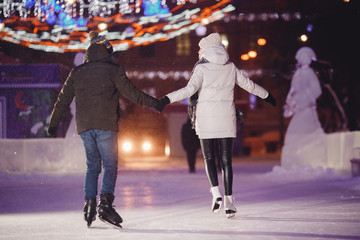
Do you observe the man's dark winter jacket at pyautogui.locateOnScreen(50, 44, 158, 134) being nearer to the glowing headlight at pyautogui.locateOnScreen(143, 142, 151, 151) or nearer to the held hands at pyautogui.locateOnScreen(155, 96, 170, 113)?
the held hands at pyautogui.locateOnScreen(155, 96, 170, 113)

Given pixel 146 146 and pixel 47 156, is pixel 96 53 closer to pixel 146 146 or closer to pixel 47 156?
pixel 47 156

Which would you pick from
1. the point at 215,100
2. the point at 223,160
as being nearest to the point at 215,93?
the point at 215,100

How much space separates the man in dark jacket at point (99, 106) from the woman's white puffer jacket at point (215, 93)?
750 millimetres

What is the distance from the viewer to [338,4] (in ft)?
70.9

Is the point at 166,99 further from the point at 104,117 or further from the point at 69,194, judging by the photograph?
the point at 69,194

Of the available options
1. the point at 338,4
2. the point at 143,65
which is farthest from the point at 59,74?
the point at 143,65

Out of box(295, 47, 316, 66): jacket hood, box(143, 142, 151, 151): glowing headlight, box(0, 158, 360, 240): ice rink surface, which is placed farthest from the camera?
box(143, 142, 151, 151): glowing headlight

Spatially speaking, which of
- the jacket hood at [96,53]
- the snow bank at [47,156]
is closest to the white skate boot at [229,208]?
the jacket hood at [96,53]

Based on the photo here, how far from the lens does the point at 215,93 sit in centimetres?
635

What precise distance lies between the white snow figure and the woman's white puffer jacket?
23.5ft

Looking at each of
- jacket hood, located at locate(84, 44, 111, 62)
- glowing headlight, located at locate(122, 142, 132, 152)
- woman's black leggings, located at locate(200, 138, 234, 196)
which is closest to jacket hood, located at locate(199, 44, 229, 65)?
woman's black leggings, located at locate(200, 138, 234, 196)

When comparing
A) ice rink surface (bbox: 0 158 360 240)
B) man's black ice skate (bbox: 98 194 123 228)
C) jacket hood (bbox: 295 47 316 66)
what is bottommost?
ice rink surface (bbox: 0 158 360 240)

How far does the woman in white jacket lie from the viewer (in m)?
6.28

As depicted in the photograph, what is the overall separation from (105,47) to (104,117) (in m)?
0.66
